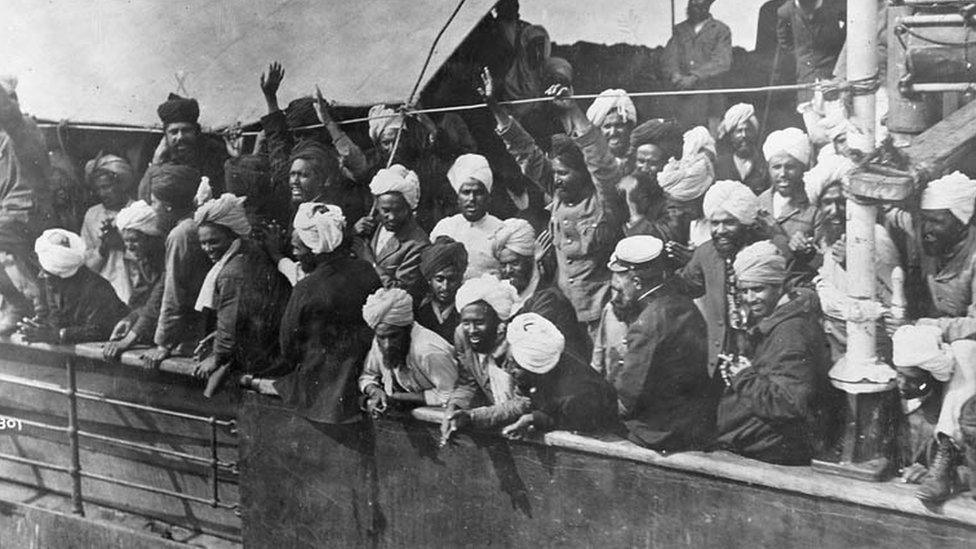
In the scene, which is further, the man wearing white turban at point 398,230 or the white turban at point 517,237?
the man wearing white turban at point 398,230

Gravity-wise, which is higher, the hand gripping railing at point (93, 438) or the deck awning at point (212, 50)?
the deck awning at point (212, 50)

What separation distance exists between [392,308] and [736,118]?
203cm

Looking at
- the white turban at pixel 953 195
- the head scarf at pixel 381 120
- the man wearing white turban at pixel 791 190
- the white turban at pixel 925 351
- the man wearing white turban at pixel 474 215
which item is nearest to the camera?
the white turban at pixel 953 195

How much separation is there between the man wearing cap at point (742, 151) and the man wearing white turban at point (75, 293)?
388 cm

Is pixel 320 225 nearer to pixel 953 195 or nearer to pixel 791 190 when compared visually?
pixel 791 190

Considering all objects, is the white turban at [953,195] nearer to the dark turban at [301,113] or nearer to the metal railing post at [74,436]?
the dark turban at [301,113]

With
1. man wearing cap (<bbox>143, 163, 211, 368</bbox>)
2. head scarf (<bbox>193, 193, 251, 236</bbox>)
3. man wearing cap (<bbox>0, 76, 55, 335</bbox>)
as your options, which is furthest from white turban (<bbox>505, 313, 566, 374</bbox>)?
man wearing cap (<bbox>0, 76, 55, 335</bbox>)

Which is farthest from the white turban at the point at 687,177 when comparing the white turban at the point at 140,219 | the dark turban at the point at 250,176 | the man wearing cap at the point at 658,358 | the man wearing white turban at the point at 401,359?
the white turban at the point at 140,219

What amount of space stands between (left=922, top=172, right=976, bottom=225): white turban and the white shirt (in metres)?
1.97

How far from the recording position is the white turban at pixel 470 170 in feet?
18.5

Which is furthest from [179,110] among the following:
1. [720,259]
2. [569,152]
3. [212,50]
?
[720,259]

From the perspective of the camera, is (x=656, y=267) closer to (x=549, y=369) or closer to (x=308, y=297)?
(x=549, y=369)

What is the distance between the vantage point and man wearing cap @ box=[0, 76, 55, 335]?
7.08 meters

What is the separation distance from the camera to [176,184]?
6645 mm
